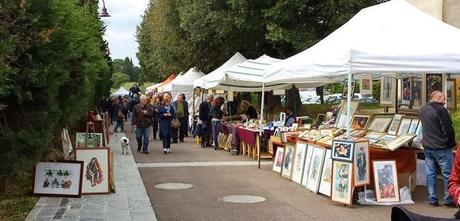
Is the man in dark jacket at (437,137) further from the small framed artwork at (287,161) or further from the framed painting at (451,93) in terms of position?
the small framed artwork at (287,161)

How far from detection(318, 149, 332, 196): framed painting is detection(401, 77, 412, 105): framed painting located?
2915 millimetres

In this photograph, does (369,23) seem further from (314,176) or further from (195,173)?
(195,173)

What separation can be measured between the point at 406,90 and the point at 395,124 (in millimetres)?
1510

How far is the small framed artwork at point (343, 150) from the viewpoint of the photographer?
8922 millimetres

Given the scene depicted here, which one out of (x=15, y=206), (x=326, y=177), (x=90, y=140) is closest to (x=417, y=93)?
(x=326, y=177)

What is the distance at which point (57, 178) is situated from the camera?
9047 millimetres

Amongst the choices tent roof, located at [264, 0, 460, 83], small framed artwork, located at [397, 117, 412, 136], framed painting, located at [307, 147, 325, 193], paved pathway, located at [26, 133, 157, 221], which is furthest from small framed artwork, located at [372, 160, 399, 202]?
paved pathway, located at [26, 133, 157, 221]

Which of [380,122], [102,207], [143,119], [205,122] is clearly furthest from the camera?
[205,122]

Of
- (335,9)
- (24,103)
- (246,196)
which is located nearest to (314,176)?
(246,196)

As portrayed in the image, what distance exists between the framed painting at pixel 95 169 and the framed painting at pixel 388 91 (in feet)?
20.3

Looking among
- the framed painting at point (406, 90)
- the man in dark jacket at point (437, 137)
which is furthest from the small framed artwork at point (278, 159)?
the man in dark jacket at point (437, 137)

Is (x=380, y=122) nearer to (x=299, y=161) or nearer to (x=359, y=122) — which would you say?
(x=359, y=122)

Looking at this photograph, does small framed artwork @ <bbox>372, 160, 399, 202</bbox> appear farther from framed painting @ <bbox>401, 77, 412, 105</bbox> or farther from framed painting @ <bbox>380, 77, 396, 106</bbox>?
framed painting @ <bbox>380, 77, 396, 106</bbox>

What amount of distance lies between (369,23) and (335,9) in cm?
1321
